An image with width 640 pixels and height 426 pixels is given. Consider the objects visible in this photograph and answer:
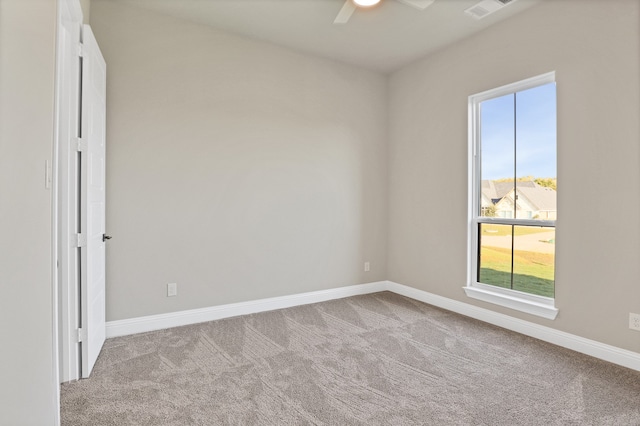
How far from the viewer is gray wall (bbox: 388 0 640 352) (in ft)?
8.07

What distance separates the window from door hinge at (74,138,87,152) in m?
3.48

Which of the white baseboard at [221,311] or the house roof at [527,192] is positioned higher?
the house roof at [527,192]

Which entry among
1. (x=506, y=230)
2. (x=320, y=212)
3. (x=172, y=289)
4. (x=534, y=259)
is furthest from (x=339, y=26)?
(x=172, y=289)

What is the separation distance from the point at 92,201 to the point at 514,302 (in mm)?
3634

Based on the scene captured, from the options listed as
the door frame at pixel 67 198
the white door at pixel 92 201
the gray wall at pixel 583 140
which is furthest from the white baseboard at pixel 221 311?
the gray wall at pixel 583 140

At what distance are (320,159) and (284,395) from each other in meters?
2.71

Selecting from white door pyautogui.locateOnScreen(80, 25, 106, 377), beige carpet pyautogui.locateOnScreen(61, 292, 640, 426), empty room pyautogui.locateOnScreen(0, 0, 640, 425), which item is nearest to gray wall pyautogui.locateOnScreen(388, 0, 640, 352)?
empty room pyautogui.locateOnScreen(0, 0, 640, 425)

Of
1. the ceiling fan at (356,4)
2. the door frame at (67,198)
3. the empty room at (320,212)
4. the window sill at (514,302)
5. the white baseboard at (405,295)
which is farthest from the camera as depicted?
the window sill at (514,302)

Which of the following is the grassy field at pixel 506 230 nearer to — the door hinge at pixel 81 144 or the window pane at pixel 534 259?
the window pane at pixel 534 259

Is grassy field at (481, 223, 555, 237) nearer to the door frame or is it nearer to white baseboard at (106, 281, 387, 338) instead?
white baseboard at (106, 281, 387, 338)

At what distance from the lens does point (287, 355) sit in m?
2.61

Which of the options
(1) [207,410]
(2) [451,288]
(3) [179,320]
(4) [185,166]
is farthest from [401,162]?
(1) [207,410]

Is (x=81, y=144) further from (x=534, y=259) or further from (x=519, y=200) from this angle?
(x=534, y=259)

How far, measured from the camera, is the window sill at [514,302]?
2889 millimetres
